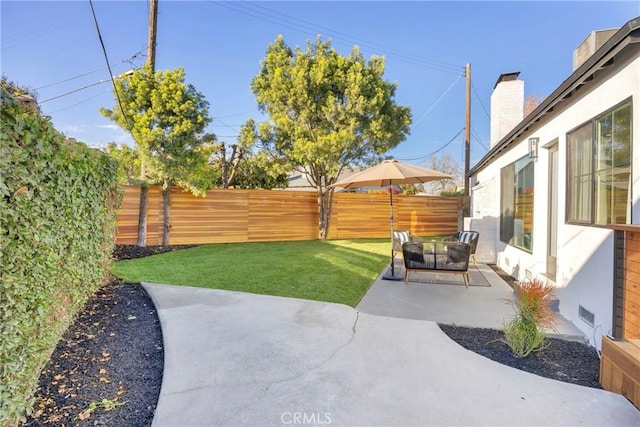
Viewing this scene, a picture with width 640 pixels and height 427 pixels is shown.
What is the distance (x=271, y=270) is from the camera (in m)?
7.04

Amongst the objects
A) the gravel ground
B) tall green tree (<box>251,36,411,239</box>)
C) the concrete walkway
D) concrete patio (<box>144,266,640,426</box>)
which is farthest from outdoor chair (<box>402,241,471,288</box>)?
tall green tree (<box>251,36,411,239</box>)

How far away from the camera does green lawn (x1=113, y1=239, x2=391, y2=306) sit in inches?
223

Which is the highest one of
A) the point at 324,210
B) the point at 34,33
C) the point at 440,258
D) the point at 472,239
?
the point at 34,33

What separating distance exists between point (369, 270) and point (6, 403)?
20.8 ft

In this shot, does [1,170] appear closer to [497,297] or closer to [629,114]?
[629,114]

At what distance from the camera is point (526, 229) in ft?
21.0

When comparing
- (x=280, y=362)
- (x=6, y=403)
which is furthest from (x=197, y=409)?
(x=6, y=403)

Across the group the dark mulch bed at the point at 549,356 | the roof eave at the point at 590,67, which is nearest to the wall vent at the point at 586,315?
the dark mulch bed at the point at 549,356

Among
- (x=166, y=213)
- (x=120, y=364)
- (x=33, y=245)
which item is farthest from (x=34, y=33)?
(x=120, y=364)

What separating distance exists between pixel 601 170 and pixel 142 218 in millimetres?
10599

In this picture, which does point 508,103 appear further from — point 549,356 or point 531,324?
point 549,356

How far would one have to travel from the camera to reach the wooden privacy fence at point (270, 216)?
10.1 m

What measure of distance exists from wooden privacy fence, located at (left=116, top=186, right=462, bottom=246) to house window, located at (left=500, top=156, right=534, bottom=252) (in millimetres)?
6402

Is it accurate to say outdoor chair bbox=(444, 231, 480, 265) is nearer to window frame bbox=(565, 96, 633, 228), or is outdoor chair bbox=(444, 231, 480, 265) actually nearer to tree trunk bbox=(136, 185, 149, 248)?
window frame bbox=(565, 96, 633, 228)
